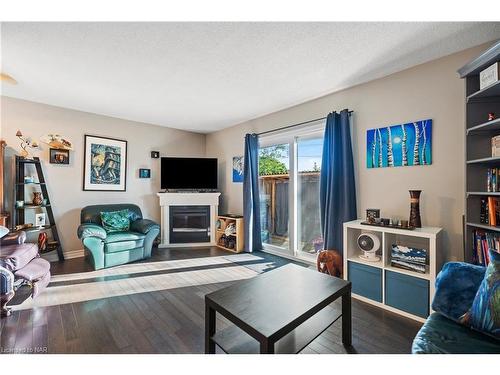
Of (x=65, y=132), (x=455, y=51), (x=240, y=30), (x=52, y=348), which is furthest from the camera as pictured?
(x=65, y=132)

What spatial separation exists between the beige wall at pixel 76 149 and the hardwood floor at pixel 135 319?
107cm

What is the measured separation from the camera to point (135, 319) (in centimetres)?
185

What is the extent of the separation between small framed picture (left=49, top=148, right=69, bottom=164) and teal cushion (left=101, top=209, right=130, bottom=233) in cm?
101

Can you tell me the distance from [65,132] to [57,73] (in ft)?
4.59

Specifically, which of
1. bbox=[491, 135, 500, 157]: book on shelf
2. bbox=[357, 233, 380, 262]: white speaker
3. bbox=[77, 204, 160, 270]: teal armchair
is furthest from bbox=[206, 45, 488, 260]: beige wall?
bbox=[77, 204, 160, 270]: teal armchair

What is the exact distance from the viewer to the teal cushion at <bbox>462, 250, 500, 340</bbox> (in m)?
1.08

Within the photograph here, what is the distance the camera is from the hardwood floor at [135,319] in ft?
5.04

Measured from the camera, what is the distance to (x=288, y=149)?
11.7ft

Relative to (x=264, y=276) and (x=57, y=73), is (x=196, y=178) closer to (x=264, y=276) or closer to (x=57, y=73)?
(x=57, y=73)

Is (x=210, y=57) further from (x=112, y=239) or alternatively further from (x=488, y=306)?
(x=112, y=239)

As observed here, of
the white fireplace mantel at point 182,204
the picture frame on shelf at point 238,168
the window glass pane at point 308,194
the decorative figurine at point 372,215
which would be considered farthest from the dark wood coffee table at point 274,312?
the picture frame on shelf at point 238,168

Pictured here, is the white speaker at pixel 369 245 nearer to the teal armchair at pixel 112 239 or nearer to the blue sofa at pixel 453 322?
the blue sofa at pixel 453 322

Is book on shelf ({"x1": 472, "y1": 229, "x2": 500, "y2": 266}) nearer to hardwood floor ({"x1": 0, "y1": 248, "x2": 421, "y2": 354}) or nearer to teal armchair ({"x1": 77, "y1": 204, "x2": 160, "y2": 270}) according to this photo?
hardwood floor ({"x1": 0, "y1": 248, "x2": 421, "y2": 354})

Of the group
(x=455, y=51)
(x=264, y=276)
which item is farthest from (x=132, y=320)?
(x=455, y=51)
